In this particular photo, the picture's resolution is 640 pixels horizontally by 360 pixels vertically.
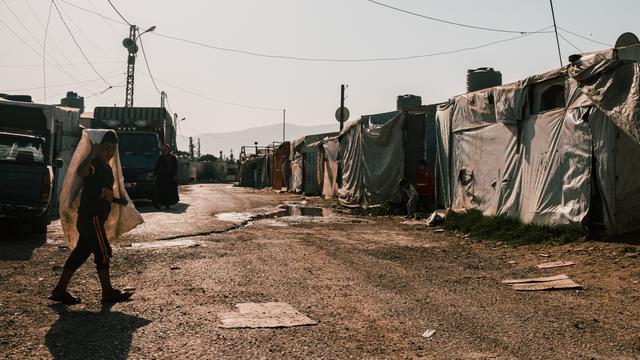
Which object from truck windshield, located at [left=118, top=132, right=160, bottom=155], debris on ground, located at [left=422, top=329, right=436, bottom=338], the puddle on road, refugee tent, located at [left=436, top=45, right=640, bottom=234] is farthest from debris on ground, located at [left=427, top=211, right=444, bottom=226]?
truck windshield, located at [left=118, top=132, right=160, bottom=155]

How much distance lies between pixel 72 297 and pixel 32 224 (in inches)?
219

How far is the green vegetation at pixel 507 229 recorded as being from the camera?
348 inches

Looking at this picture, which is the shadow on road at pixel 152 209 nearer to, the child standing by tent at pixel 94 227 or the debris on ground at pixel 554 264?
the child standing by tent at pixel 94 227

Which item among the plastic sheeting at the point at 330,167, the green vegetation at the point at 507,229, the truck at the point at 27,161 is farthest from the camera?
the plastic sheeting at the point at 330,167

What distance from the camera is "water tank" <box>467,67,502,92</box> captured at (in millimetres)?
18594

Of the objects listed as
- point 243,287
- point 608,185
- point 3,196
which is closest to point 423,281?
point 243,287

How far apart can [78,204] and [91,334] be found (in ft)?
5.73

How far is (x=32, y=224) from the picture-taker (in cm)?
988

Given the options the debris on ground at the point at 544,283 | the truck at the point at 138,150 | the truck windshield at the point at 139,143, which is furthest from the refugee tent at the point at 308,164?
the debris on ground at the point at 544,283

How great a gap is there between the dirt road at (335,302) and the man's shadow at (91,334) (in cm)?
1

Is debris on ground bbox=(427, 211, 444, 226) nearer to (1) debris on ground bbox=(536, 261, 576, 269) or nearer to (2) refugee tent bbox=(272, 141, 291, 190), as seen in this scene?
(1) debris on ground bbox=(536, 261, 576, 269)

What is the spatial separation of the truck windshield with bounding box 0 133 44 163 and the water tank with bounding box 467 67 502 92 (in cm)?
1367

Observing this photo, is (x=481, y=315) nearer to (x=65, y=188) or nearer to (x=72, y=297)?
(x=72, y=297)

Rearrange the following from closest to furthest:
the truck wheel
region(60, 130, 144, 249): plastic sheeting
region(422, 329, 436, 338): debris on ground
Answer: region(422, 329, 436, 338): debris on ground, region(60, 130, 144, 249): plastic sheeting, the truck wheel
